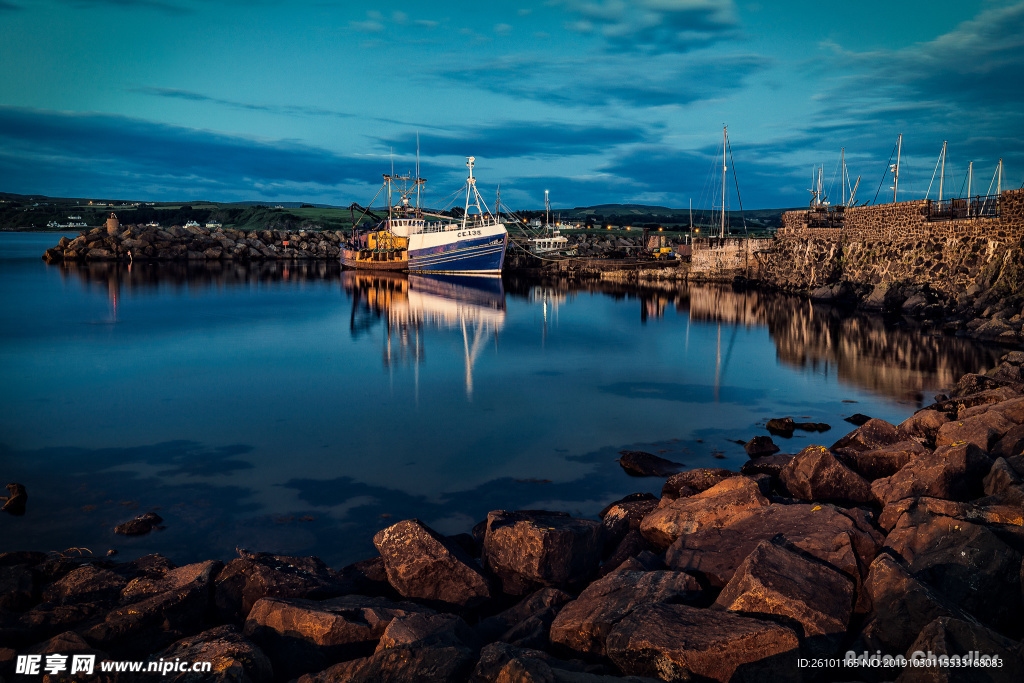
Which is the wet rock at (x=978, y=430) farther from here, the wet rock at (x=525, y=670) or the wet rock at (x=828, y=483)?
the wet rock at (x=525, y=670)

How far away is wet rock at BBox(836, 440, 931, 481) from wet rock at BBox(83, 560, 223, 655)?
6961 mm

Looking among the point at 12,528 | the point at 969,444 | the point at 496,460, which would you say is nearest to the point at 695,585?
the point at 969,444

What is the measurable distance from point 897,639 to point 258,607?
4.53 metres

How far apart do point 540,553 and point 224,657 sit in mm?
2826

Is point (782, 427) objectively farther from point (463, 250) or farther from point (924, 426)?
point (463, 250)

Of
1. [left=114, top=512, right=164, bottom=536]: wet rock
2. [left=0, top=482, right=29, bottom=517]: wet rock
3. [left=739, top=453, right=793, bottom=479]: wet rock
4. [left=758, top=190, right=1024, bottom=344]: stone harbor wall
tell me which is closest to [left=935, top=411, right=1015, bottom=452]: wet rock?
[left=739, top=453, right=793, bottom=479]: wet rock

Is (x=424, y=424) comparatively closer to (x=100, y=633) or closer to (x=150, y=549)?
(x=150, y=549)

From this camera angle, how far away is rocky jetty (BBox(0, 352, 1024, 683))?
423 cm

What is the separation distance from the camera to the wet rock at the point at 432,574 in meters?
6.03

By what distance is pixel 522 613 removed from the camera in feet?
18.4

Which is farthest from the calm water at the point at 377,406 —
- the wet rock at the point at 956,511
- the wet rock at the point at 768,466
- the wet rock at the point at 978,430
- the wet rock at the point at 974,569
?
the wet rock at the point at 974,569

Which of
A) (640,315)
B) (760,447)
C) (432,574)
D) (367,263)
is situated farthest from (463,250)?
(432,574)

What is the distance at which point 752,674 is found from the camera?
13.7ft

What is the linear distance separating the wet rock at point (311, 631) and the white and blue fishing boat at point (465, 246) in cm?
4924
